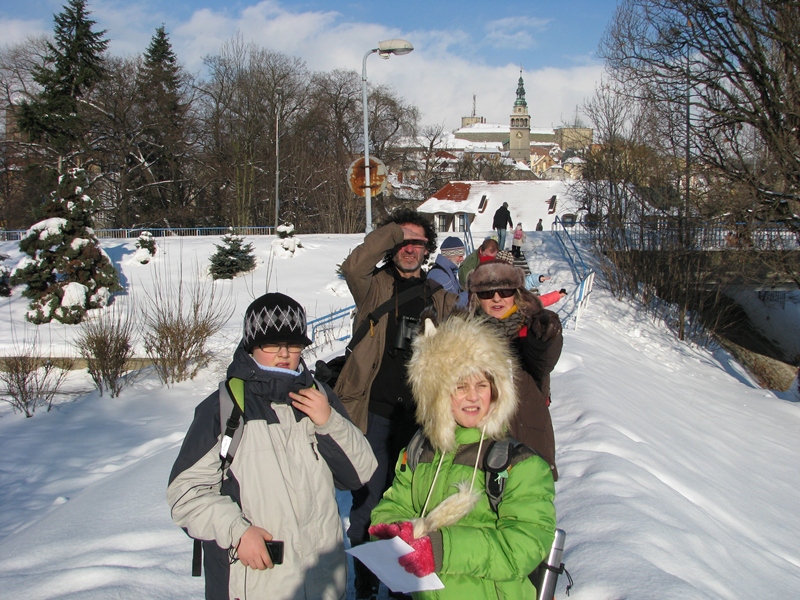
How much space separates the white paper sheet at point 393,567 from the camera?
1.81 meters

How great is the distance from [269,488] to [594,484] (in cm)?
307

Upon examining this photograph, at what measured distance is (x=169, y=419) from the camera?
8609 mm

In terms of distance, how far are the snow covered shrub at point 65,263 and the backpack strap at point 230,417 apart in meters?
15.8

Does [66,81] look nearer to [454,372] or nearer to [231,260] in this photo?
[231,260]

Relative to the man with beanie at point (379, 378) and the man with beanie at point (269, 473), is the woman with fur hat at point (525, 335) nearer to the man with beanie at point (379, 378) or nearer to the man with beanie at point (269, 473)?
the man with beanie at point (379, 378)

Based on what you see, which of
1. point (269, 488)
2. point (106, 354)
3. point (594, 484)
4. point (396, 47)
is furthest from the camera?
point (396, 47)

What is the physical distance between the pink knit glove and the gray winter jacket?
1.76 feet

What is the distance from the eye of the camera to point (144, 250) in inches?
823

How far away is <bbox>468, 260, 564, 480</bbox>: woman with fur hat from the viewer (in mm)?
2738

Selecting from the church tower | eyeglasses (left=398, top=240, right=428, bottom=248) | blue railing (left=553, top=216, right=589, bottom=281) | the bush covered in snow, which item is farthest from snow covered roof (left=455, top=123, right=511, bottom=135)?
eyeglasses (left=398, top=240, right=428, bottom=248)

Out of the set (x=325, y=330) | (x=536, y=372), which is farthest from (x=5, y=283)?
(x=536, y=372)

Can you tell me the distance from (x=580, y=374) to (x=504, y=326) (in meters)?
6.02

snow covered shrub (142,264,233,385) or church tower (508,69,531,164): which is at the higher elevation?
church tower (508,69,531,164)

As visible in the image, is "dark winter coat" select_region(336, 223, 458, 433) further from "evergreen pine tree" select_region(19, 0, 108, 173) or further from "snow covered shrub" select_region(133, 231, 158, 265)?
"evergreen pine tree" select_region(19, 0, 108, 173)
